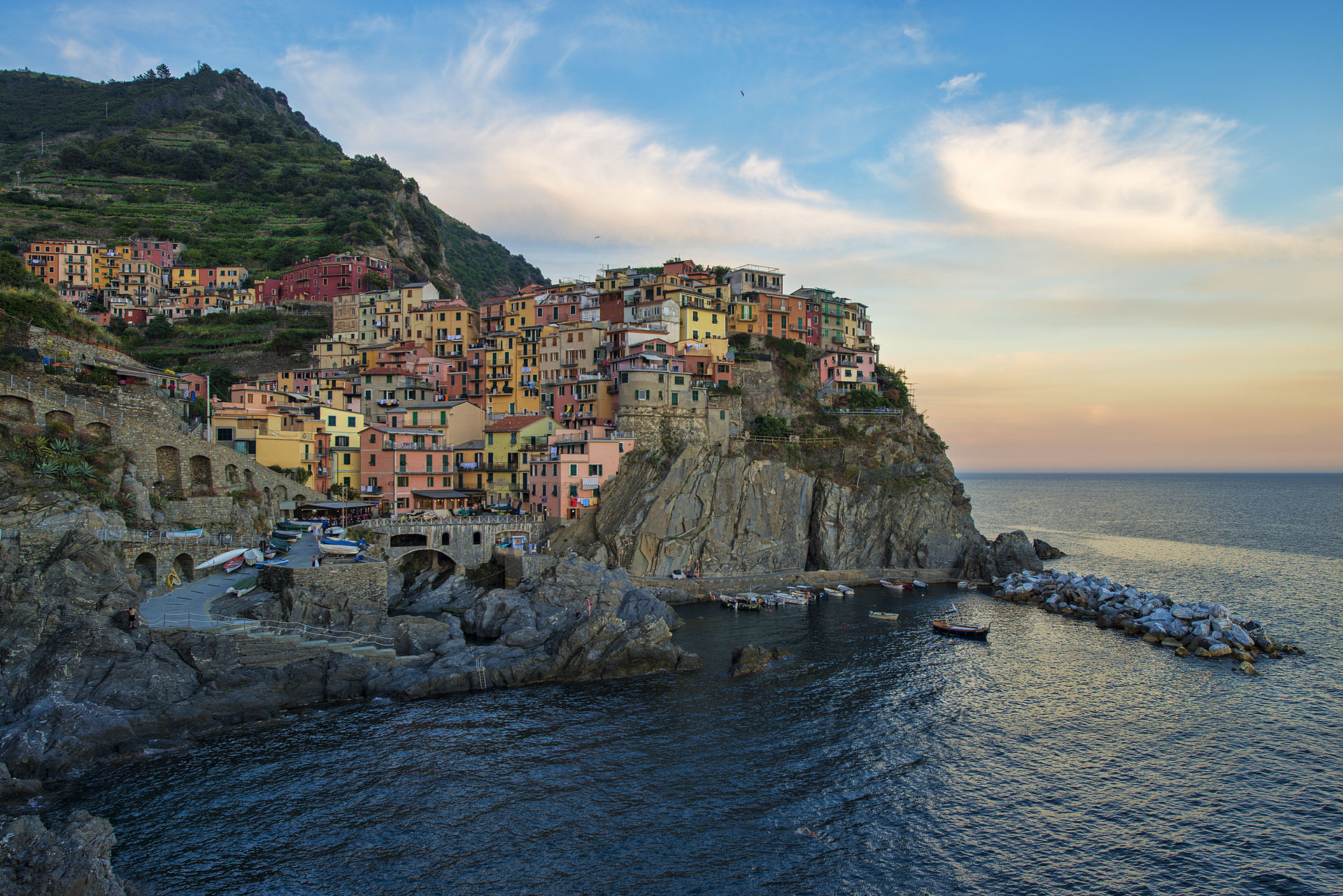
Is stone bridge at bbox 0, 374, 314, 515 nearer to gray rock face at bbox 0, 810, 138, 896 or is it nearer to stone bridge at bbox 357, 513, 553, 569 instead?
stone bridge at bbox 357, 513, 553, 569

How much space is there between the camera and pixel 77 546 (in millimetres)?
34781

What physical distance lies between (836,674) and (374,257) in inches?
3861

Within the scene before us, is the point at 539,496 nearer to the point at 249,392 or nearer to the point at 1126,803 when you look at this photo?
the point at 249,392

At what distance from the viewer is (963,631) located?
5047 centimetres

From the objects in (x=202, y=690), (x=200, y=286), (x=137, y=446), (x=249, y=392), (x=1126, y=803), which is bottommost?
(x=1126, y=803)

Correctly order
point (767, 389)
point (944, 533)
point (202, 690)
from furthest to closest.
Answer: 1. point (767, 389)
2. point (944, 533)
3. point (202, 690)

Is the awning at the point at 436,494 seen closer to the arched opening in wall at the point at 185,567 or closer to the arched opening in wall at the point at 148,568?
the arched opening in wall at the point at 185,567

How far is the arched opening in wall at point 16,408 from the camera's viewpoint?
1577 inches

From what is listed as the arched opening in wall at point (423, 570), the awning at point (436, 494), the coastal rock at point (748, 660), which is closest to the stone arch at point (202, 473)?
the arched opening in wall at point (423, 570)

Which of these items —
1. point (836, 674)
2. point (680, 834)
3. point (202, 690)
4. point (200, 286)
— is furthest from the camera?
point (200, 286)

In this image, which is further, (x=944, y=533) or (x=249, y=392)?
(x=944, y=533)

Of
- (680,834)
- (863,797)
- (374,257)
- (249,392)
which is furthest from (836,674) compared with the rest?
(374,257)

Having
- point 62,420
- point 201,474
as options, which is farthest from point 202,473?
point 62,420

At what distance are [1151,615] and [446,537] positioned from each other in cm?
4958
